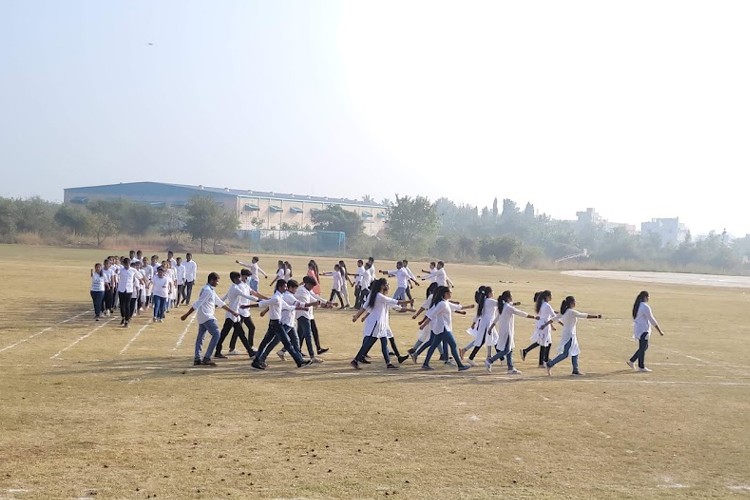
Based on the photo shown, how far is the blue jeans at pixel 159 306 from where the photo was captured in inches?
890

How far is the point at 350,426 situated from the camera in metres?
11.4

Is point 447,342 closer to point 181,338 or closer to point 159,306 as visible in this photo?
point 181,338

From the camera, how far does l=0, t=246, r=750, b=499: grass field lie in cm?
887

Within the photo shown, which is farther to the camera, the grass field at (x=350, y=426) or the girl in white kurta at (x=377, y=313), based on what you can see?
the girl in white kurta at (x=377, y=313)

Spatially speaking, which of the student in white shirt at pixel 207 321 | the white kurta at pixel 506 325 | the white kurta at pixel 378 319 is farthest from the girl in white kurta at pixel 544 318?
the student in white shirt at pixel 207 321

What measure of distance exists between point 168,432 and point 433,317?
22.7ft

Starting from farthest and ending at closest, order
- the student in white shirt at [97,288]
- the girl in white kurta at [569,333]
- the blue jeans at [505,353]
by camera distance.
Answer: the student in white shirt at [97,288]
the girl in white kurta at [569,333]
the blue jeans at [505,353]

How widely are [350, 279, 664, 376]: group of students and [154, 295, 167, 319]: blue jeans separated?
26.2 ft

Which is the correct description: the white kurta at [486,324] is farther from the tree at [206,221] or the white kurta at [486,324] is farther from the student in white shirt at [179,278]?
the tree at [206,221]

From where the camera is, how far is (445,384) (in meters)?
14.9

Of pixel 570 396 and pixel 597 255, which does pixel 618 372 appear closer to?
pixel 570 396

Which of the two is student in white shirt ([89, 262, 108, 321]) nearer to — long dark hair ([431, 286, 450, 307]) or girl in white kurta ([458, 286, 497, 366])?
long dark hair ([431, 286, 450, 307])

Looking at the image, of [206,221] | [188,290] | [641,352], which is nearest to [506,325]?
[641,352]

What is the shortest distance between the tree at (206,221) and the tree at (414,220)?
26167 millimetres
